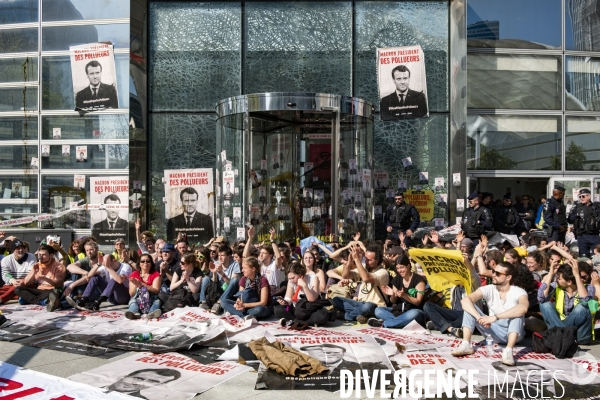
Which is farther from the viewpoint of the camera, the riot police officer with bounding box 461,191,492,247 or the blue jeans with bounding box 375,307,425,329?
the riot police officer with bounding box 461,191,492,247

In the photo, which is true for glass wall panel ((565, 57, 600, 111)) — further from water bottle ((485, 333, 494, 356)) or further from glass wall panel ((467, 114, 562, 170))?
water bottle ((485, 333, 494, 356))

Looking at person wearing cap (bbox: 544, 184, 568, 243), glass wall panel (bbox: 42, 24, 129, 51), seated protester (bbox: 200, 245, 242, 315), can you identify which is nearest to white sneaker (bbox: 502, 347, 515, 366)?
seated protester (bbox: 200, 245, 242, 315)

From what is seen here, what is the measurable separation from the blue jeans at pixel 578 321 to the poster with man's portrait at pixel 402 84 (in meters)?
9.22

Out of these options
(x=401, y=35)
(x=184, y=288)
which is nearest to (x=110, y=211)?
(x=184, y=288)

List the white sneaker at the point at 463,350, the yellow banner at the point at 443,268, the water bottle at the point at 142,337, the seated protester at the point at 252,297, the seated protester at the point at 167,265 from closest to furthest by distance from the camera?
the white sneaker at the point at 463,350 < the yellow banner at the point at 443,268 < the water bottle at the point at 142,337 < the seated protester at the point at 252,297 < the seated protester at the point at 167,265

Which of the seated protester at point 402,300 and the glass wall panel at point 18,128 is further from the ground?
the glass wall panel at point 18,128

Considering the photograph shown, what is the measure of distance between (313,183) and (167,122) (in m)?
4.59

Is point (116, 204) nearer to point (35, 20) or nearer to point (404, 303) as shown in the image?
point (35, 20)

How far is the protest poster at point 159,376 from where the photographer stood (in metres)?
6.00

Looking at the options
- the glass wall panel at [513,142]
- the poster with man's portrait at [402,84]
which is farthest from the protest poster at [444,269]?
the poster with man's portrait at [402,84]

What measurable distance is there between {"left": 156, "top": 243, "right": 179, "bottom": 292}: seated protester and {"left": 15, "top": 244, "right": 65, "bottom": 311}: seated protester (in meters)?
1.57

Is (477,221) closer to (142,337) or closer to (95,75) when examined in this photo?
(142,337)

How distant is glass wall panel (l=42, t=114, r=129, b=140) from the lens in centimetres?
1683

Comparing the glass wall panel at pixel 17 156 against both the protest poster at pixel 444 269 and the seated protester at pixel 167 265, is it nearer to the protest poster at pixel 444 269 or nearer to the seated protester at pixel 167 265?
the seated protester at pixel 167 265
